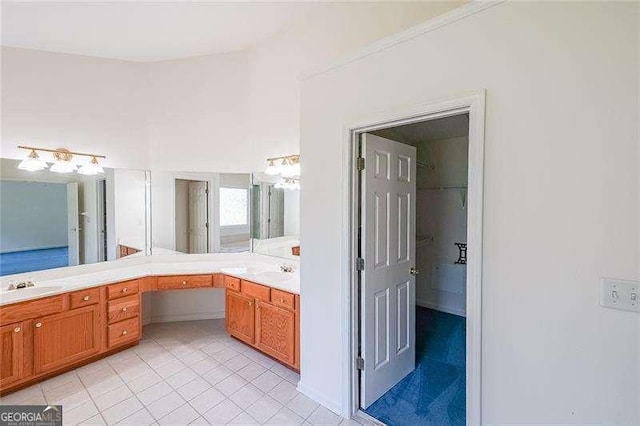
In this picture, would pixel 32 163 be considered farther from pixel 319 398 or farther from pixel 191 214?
pixel 319 398

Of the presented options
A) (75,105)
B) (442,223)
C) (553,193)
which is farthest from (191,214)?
(553,193)

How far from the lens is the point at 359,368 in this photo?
79.9 inches

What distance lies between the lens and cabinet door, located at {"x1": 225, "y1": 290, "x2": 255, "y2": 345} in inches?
111

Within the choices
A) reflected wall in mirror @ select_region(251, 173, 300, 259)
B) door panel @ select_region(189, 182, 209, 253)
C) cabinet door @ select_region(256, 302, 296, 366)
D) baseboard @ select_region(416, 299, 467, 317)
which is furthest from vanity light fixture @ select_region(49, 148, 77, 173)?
baseboard @ select_region(416, 299, 467, 317)

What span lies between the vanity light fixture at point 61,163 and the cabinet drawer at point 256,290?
1986 millimetres

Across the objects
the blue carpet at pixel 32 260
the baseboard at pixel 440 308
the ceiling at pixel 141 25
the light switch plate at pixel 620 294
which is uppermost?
the ceiling at pixel 141 25

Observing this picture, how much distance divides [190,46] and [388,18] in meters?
2.07

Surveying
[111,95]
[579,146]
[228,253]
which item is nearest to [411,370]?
[579,146]

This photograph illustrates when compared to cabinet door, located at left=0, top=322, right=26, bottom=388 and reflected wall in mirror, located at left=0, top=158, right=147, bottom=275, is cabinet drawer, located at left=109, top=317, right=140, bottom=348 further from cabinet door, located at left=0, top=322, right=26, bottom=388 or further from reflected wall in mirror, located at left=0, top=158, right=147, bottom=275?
reflected wall in mirror, located at left=0, top=158, right=147, bottom=275

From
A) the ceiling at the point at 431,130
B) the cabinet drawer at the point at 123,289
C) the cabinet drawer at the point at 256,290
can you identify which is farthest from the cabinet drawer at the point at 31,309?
the ceiling at the point at 431,130

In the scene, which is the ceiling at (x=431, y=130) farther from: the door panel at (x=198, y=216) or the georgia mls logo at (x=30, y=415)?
the georgia mls logo at (x=30, y=415)

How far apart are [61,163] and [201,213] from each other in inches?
54.5

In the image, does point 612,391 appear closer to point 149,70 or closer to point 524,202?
→ point 524,202

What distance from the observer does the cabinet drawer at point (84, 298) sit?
2.49 meters
